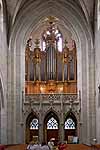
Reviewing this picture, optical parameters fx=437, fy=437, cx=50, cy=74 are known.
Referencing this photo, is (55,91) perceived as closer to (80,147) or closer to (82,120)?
(82,120)

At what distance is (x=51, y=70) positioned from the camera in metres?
31.5

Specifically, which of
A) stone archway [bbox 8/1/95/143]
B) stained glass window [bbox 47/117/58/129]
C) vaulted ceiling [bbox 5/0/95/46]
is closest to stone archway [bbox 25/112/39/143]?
stained glass window [bbox 47/117/58/129]

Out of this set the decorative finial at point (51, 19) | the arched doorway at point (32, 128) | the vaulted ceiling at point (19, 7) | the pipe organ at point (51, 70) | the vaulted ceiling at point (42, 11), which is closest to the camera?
the vaulted ceiling at point (19, 7)

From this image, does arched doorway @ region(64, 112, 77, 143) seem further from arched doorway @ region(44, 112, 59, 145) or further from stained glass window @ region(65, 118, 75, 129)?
arched doorway @ region(44, 112, 59, 145)

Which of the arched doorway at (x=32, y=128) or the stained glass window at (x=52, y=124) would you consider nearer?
the arched doorway at (x=32, y=128)

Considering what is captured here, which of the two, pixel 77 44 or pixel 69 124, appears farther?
pixel 69 124

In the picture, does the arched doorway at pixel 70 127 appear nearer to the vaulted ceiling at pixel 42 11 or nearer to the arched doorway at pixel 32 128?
the arched doorway at pixel 32 128

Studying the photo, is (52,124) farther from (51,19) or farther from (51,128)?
(51,19)

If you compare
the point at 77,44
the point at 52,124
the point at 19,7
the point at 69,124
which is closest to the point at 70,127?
the point at 69,124

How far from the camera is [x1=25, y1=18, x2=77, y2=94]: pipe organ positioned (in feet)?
103

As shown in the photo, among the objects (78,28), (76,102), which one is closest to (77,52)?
(78,28)

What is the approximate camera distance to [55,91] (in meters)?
31.2

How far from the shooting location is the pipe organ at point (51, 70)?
103 ft

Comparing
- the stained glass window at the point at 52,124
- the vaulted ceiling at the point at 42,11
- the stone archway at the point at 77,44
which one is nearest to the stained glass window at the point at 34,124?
the stained glass window at the point at 52,124
